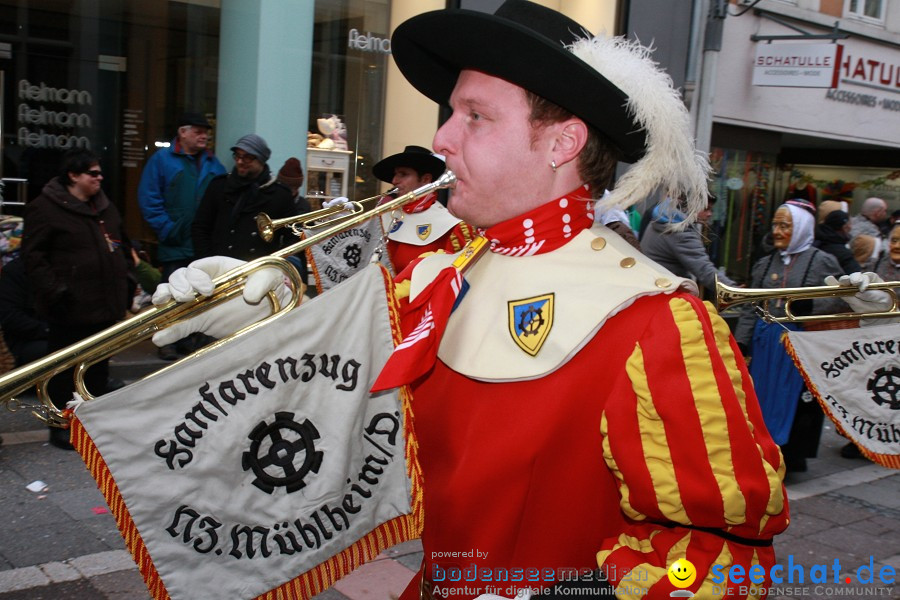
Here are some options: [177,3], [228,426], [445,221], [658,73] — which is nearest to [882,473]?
[445,221]

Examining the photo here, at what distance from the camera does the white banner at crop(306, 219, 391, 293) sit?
5906 mm

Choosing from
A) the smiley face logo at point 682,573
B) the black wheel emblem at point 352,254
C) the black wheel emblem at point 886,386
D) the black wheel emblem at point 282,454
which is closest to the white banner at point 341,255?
the black wheel emblem at point 352,254

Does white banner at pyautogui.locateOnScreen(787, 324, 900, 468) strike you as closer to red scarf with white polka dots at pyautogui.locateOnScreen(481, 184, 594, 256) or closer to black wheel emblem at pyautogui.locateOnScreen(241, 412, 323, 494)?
red scarf with white polka dots at pyautogui.locateOnScreen(481, 184, 594, 256)

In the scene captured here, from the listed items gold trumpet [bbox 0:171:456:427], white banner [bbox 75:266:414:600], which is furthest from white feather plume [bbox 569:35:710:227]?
white banner [bbox 75:266:414:600]

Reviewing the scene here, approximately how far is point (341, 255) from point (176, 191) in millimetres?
2365

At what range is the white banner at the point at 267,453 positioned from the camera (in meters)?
1.67

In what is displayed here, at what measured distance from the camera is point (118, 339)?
1.85 m

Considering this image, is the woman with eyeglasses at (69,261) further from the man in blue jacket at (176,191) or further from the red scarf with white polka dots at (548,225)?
the red scarf with white polka dots at (548,225)

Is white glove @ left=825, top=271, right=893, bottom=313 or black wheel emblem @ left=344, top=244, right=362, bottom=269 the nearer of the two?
white glove @ left=825, top=271, right=893, bottom=313

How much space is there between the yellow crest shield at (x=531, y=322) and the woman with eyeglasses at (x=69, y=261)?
14.9ft

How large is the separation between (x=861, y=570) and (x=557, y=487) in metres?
3.52

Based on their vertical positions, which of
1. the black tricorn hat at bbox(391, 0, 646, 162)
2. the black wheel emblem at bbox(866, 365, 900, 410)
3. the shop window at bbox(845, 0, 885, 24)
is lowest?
the black wheel emblem at bbox(866, 365, 900, 410)

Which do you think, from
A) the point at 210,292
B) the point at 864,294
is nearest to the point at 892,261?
the point at 864,294

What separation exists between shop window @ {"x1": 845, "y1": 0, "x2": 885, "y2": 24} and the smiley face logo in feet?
47.1
